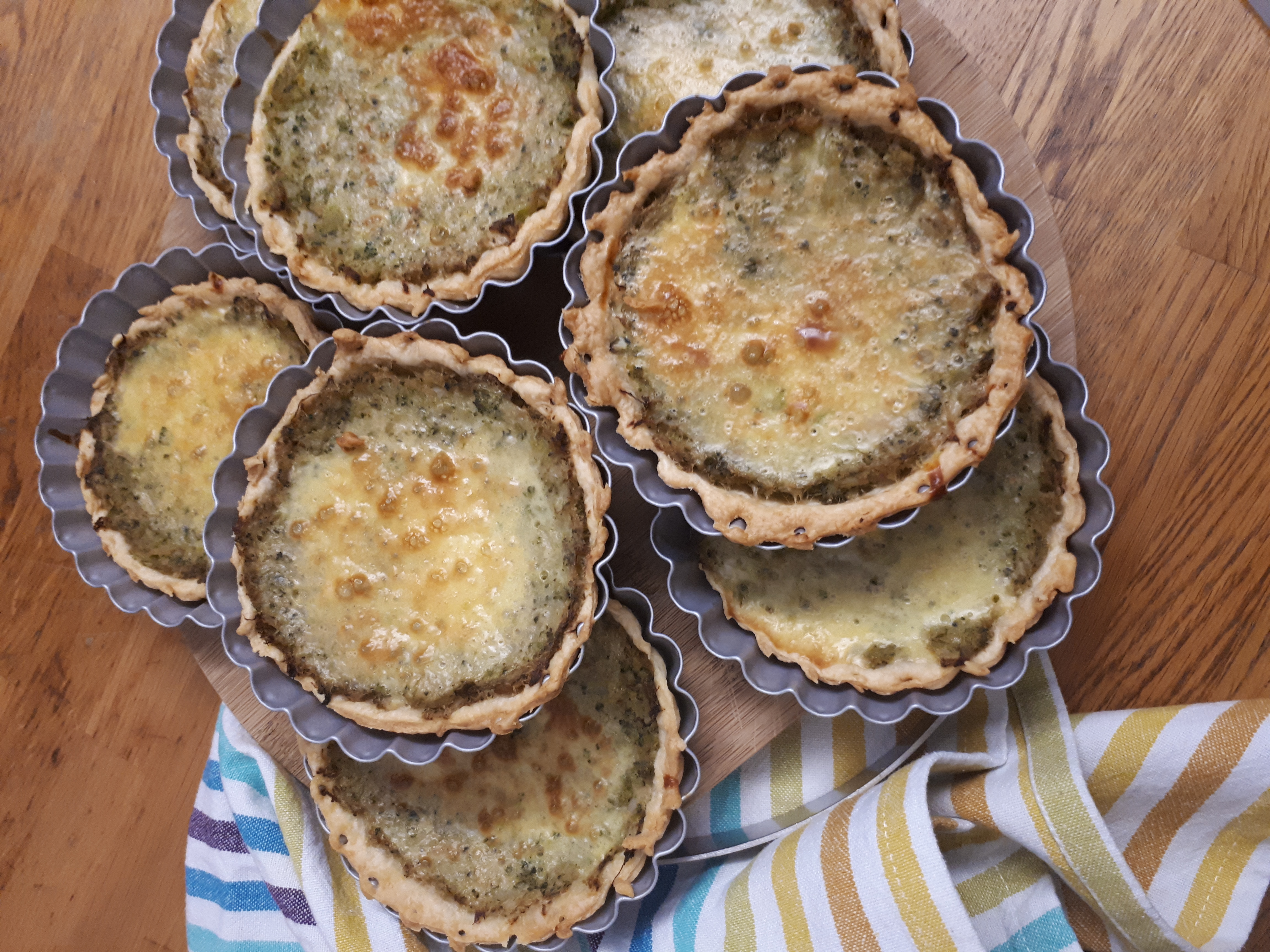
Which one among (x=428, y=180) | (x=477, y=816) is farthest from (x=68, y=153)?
(x=477, y=816)

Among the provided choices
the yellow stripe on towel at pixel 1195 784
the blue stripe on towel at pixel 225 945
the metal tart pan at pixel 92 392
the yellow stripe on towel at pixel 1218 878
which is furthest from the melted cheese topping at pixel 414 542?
the yellow stripe on towel at pixel 1218 878

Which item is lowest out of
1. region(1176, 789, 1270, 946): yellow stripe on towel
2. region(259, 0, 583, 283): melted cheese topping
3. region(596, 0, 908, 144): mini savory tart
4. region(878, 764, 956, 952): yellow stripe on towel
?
region(878, 764, 956, 952): yellow stripe on towel

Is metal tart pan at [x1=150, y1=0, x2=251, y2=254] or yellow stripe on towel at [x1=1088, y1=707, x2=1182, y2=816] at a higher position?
metal tart pan at [x1=150, y1=0, x2=251, y2=254]

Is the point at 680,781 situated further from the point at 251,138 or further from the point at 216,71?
the point at 216,71

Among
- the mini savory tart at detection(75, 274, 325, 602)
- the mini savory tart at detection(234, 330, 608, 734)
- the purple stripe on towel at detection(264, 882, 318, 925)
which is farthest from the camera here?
the purple stripe on towel at detection(264, 882, 318, 925)

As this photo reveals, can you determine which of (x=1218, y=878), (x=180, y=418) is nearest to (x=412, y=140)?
(x=180, y=418)

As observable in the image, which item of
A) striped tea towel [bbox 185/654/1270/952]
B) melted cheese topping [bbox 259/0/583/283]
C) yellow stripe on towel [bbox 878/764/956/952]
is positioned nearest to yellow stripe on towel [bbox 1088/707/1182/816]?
striped tea towel [bbox 185/654/1270/952]

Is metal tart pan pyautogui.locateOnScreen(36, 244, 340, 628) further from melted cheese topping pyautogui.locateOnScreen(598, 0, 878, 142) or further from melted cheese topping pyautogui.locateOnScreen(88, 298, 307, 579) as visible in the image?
melted cheese topping pyautogui.locateOnScreen(598, 0, 878, 142)

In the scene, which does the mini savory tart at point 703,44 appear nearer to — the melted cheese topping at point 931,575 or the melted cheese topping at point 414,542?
the melted cheese topping at point 414,542
